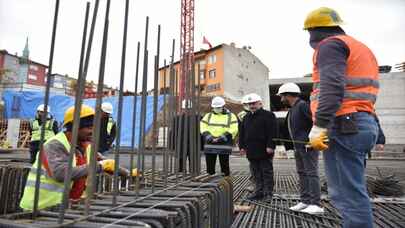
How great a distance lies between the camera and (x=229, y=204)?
3.44m

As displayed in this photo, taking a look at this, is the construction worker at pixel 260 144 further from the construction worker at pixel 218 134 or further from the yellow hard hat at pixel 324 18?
the yellow hard hat at pixel 324 18

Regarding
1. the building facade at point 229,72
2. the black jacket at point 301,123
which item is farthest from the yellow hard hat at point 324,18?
the building facade at point 229,72

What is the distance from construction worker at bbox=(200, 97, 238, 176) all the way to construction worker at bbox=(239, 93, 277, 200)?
0.46 m

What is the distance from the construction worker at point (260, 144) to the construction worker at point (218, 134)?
1.50 feet

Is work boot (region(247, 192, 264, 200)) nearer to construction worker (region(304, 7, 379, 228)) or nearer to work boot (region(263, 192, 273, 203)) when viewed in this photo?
work boot (region(263, 192, 273, 203))

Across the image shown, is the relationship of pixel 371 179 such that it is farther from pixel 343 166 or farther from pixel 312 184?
pixel 343 166

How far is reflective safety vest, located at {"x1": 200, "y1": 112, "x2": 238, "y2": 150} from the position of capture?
571 cm

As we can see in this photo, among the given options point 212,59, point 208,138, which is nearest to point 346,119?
point 208,138

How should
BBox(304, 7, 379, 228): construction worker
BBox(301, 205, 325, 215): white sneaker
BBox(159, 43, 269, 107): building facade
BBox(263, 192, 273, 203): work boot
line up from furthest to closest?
BBox(159, 43, 269, 107): building facade, BBox(263, 192, 273, 203): work boot, BBox(301, 205, 325, 215): white sneaker, BBox(304, 7, 379, 228): construction worker

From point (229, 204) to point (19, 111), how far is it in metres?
16.3

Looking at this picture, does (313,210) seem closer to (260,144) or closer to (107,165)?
(260,144)

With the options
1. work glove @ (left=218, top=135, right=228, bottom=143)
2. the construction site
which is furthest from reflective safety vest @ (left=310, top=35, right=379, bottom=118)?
work glove @ (left=218, top=135, right=228, bottom=143)

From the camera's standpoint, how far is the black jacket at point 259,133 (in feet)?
16.5

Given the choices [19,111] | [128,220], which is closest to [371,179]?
[128,220]
